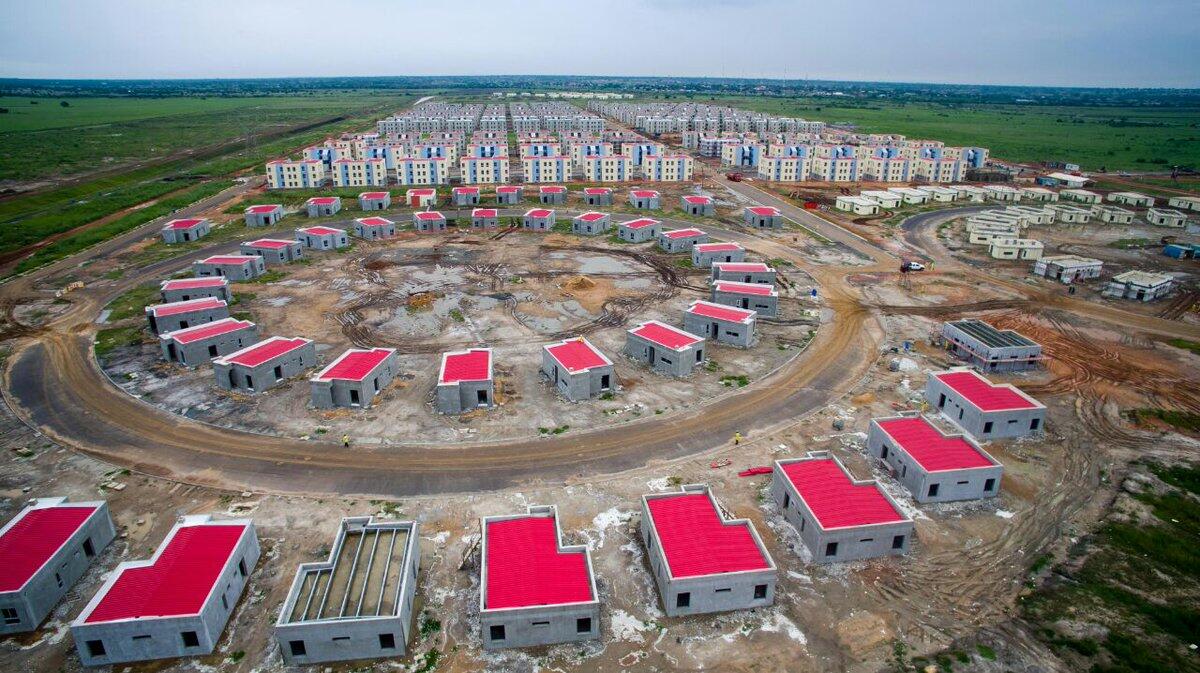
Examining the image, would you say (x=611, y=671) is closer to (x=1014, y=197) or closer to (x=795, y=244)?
(x=795, y=244)

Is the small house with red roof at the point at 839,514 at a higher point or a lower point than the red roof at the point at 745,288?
lower

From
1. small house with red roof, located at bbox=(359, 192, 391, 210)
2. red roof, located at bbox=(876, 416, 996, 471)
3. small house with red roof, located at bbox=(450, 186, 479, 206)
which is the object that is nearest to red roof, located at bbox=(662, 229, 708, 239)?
small house with red roof, located at bbox=(450, 186, 479, 206)

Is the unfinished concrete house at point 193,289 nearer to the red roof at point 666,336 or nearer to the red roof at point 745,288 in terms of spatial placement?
the red roof at point 666,336

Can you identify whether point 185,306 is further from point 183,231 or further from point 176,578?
point 176,578

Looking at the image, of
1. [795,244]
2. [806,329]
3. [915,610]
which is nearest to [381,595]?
[915,610]

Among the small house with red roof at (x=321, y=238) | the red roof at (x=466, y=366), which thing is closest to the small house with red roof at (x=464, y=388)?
the red roof at (x=466, y=366)

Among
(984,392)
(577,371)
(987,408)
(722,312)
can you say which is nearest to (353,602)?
(577,371)
